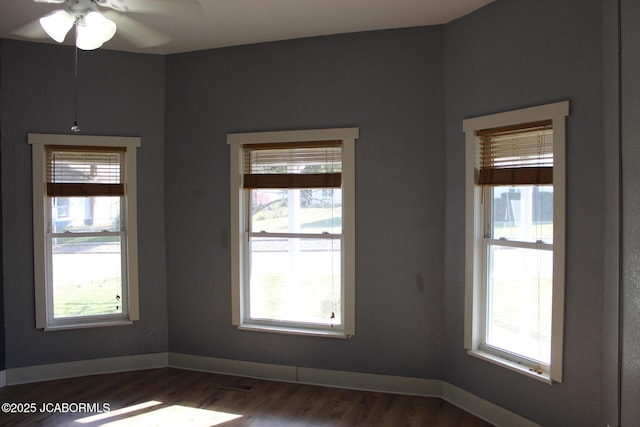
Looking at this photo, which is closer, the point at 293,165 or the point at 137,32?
the point at 137,32

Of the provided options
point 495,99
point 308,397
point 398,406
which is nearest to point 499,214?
point 495,99

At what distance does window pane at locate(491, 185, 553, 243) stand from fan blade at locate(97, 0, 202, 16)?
8.25 ft

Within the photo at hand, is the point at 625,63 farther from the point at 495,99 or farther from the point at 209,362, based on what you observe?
the point at 209,362

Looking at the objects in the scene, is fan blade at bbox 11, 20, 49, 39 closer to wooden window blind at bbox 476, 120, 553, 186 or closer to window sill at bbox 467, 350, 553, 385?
wooden window blind at bbox 476, 120, 553, 186

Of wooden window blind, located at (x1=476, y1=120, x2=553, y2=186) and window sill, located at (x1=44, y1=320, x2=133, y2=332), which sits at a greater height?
wooden window blind, located at (x1=476, y1=120, x2=553, y2=186)

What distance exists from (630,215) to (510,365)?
4.60 feet

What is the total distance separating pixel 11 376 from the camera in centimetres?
409

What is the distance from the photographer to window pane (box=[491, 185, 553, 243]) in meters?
2.97

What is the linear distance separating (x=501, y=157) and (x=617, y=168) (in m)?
0.93

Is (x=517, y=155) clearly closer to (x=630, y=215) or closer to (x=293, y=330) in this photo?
(x=630, y=215)

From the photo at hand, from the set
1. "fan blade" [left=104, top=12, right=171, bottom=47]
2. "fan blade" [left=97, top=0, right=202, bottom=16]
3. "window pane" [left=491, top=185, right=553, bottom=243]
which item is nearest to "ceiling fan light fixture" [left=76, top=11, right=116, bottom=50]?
"fan blade" [left=97, top=0, right=202, bottom=16]

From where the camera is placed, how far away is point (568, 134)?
2.77m

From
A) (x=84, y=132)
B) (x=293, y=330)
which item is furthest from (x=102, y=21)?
(x=293, y=330)

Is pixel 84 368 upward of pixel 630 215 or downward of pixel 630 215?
downward
